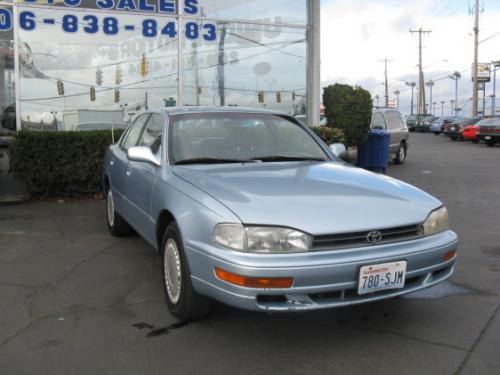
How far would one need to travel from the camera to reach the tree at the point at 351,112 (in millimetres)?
11953

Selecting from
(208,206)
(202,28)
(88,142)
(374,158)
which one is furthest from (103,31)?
(208,206)

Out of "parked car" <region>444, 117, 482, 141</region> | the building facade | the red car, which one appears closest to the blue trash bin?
the building facade

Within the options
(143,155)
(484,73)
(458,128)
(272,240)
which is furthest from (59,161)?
(484,73)

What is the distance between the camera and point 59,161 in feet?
27.8

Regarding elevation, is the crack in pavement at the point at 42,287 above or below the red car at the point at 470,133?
below

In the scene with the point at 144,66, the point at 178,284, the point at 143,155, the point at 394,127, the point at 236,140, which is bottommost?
the point at 178,284

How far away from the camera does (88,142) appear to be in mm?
8562

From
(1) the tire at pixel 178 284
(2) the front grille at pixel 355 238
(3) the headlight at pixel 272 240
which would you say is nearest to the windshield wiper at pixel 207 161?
(1) the tire at pixel 178 284

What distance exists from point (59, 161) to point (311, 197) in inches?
240

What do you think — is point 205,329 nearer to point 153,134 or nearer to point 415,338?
point 415,338

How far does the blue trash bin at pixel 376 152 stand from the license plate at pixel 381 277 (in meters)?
8.99

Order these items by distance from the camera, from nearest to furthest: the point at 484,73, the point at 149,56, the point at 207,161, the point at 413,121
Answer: the point at 207,161
the point at 149,56
the point at 413,121
the point at 484,73

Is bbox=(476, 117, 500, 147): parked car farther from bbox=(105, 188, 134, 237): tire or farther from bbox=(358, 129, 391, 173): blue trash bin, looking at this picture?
bbox=(105, 188, 134, 237): tire

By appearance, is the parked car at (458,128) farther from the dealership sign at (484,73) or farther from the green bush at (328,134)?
the dealership sign at (484,73)
